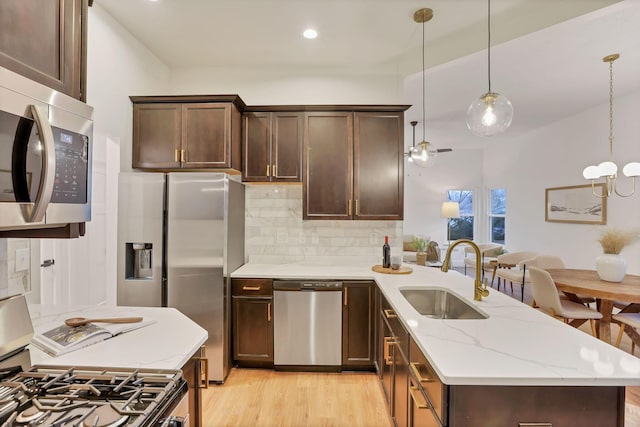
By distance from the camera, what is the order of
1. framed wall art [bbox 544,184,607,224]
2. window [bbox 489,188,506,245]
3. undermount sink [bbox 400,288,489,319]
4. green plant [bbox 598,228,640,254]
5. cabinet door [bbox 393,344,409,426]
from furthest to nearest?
1. window [bbox 489,188,506,245]
2. framed wall art [bbox 544,184,607,224]
3. green plant [bbox 598,228,640,254]
4. undermount sink [bbox 400,288,489,319]
5. cabinet door [bbox 393,344,409,426]

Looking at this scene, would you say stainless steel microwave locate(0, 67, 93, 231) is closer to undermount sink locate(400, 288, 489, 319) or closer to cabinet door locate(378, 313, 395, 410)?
cabinet door locate(378, 313, 395, 410)

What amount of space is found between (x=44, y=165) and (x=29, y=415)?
0.67m

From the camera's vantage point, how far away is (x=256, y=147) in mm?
3133

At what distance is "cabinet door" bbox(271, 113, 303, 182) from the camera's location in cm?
312

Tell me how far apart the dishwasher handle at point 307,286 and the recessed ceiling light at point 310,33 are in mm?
2182

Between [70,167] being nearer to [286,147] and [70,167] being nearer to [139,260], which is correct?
[139,260]

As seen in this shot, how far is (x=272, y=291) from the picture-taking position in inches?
113

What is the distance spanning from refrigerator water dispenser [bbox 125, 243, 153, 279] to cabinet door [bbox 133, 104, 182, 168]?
0.74 meters

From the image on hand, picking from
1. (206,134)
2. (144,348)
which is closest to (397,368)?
(144,348)

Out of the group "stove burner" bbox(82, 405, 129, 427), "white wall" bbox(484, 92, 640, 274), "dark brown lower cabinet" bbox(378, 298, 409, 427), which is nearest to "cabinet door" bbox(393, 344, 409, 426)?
"dark brown lower cabinet" bbox(378, 298, 409, 427)

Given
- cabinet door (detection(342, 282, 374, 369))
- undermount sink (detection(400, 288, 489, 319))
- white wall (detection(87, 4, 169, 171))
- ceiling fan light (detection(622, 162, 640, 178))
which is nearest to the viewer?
undermount sink (detection(400, 288, 489, 319))

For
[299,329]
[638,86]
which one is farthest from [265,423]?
[638,86]

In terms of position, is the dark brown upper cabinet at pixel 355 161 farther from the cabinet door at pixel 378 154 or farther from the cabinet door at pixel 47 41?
the cabinet door at pixel 47 41

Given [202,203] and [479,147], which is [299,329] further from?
[479,147]
